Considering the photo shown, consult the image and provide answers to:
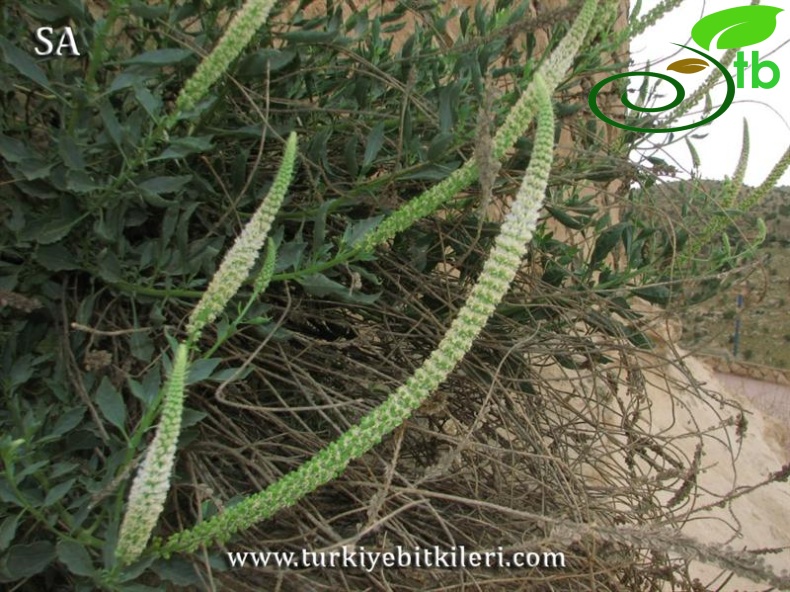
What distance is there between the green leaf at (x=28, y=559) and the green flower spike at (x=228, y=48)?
609 millimetres

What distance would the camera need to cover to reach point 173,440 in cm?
87

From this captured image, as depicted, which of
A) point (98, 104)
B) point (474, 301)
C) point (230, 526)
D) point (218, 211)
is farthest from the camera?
point (218, 211)

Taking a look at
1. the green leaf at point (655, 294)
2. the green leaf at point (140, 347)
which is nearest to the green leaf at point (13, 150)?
the green leaf at point (140, 347)

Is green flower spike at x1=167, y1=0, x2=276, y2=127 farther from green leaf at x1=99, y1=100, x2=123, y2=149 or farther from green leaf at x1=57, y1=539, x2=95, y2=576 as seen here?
green leaf at x1=57, y1=539, x2=95, y2=576

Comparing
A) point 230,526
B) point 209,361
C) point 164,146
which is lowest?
point 230,526

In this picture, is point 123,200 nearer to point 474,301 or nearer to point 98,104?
point 98,104

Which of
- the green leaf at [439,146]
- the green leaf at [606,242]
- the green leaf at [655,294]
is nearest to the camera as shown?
the green leaf at [439,146]

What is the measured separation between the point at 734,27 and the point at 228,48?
4.30 ft

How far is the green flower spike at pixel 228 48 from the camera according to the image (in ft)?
3.31

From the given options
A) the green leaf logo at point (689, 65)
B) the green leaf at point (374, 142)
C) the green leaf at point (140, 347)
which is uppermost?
the green leaf logo at point (689, 65)

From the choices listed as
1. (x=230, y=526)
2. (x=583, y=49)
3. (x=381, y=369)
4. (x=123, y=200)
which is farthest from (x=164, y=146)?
(x=583, y=49)

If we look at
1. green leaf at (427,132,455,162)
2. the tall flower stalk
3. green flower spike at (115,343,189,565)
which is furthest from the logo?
green flower spike at (115,343,189,565)

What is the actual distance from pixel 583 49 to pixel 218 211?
84 cm

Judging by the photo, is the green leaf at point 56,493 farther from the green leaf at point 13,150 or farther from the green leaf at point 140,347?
the green leaf at point 13,150
